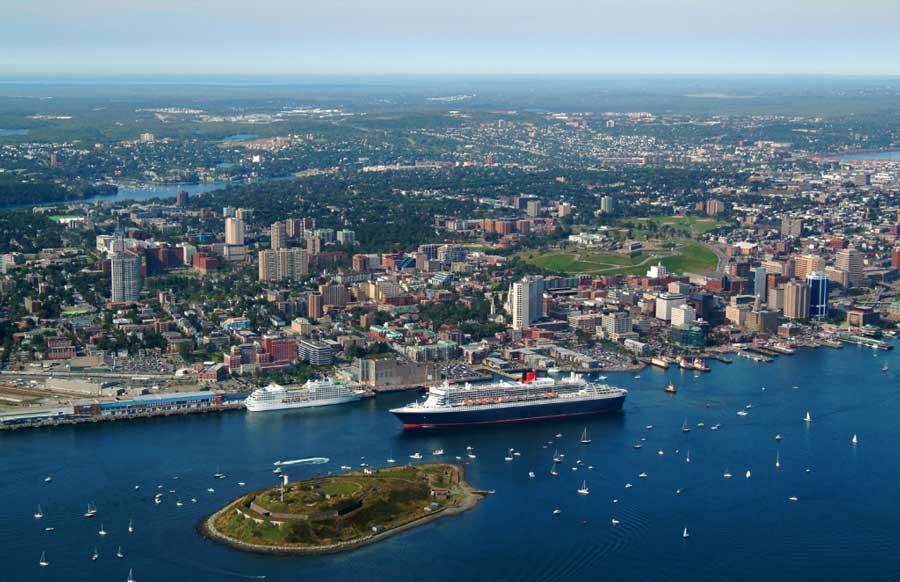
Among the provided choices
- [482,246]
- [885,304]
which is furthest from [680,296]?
[482,246]

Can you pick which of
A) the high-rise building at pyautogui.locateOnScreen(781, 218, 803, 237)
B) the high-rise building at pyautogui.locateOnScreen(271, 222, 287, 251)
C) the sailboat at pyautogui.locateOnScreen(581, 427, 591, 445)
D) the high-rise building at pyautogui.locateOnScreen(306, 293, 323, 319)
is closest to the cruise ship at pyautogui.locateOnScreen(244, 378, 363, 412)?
the sailboat at pyautogui.locateOnScreen(581, 427, 591, 445)

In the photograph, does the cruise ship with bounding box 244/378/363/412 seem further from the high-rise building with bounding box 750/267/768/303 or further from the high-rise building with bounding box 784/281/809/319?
the high-rise building with bounding box 750/267/768/303

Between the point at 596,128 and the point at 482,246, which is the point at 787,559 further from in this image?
the point at 596,128

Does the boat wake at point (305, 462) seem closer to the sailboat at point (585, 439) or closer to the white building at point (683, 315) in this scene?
the sailboat at point (585, 439)

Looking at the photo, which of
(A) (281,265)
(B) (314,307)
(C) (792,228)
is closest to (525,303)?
(B) (314,307)

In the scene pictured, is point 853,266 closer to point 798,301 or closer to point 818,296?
point 818,296

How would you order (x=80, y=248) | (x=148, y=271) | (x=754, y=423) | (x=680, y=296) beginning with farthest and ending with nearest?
(x=80, y=248), (x=148, y=271), (x=680, y=296), (x=754, y=423)
